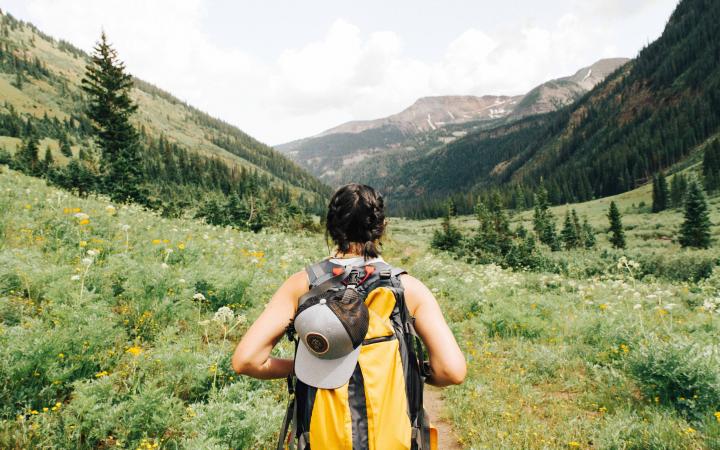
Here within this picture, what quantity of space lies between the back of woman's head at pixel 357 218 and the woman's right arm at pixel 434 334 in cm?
36

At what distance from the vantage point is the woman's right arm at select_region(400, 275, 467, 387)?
2.31 meters

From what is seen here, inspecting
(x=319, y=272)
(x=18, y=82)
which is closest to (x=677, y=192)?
(x=319, y=272)

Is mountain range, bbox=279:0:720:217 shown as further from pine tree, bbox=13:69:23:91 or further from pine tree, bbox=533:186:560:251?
pine tree, bbox=13:69:23:91

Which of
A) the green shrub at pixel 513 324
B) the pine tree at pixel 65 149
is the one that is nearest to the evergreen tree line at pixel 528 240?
the green shrub at pixel 513 324

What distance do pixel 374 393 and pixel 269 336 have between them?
2.49 ft

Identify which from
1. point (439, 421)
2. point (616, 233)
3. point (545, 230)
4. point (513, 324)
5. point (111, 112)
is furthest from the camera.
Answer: point (545, 230)

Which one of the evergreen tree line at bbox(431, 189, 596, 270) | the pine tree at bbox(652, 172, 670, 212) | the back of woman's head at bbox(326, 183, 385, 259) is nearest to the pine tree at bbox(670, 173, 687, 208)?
the pine tree at bbox(652, 172, 670, 212)

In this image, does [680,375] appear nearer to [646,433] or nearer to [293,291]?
[646,433]

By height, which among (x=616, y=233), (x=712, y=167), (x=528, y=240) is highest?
(x=712, y=167)

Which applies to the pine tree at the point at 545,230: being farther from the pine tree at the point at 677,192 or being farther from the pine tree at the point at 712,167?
the pine tree at the point at 712,167

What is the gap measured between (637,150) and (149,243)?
5858 inches

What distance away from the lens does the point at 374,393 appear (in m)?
2.01

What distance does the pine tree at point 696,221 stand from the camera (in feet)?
129

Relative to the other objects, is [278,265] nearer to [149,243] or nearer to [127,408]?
[149,243]
